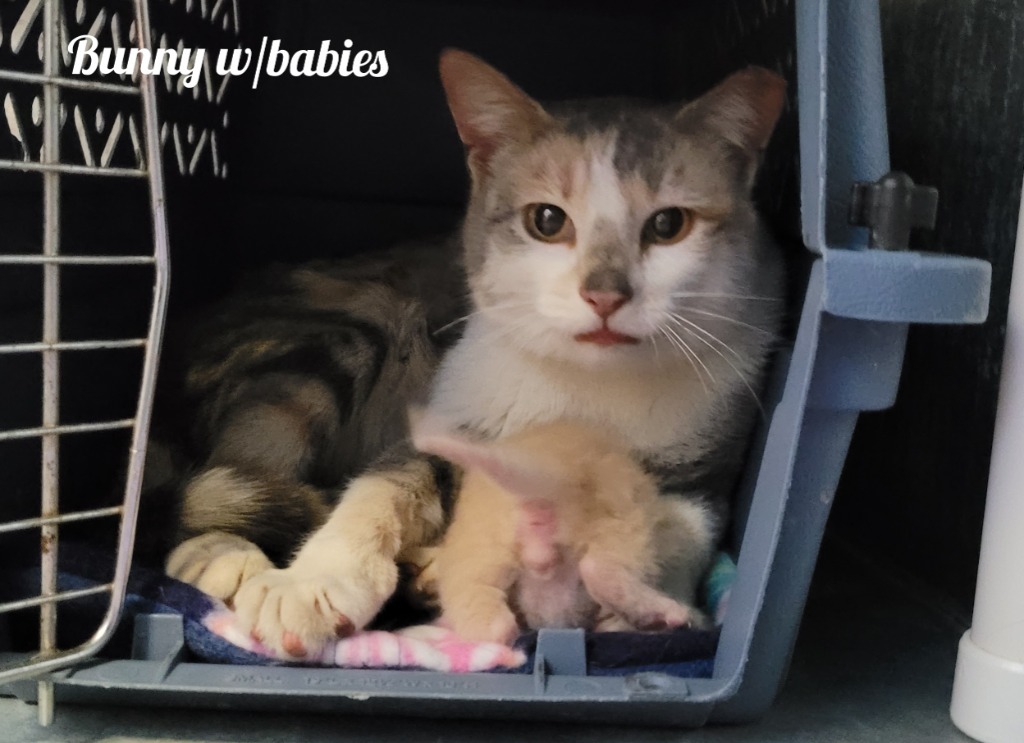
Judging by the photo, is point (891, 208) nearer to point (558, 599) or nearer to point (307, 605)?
point (558, 599)

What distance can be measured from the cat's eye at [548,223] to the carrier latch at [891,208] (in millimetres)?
338

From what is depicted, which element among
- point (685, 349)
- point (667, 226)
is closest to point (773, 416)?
point (685, 349)

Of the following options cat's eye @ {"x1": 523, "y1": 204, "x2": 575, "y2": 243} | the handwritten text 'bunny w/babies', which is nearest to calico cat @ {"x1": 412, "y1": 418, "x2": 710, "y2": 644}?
cat's eye @ {"x1": 523, "y1": 204, "x2": 575, "y2": 243}

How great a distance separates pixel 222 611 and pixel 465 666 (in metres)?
0.22

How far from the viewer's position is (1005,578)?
0.75 metres

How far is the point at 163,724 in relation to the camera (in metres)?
0.79

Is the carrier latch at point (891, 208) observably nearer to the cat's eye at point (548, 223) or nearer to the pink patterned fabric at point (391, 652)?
the cat's eye at point (548, 223)

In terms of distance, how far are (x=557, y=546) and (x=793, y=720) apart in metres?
0.26

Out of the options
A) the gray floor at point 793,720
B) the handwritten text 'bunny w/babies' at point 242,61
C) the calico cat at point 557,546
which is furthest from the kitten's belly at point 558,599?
the handwritten text 'bunny w/babies' at point 242,61

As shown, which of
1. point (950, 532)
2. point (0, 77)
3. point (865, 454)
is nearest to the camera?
point (0, 77)

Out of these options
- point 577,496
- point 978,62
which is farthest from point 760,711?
point 978,62

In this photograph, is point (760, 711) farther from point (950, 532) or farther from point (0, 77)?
point (0, 77)

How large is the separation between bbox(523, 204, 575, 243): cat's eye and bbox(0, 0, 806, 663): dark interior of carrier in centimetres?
31

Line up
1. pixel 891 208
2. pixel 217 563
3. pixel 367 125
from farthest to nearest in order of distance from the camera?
pixel 367 125
pixel 217 563
pixel 891 208
